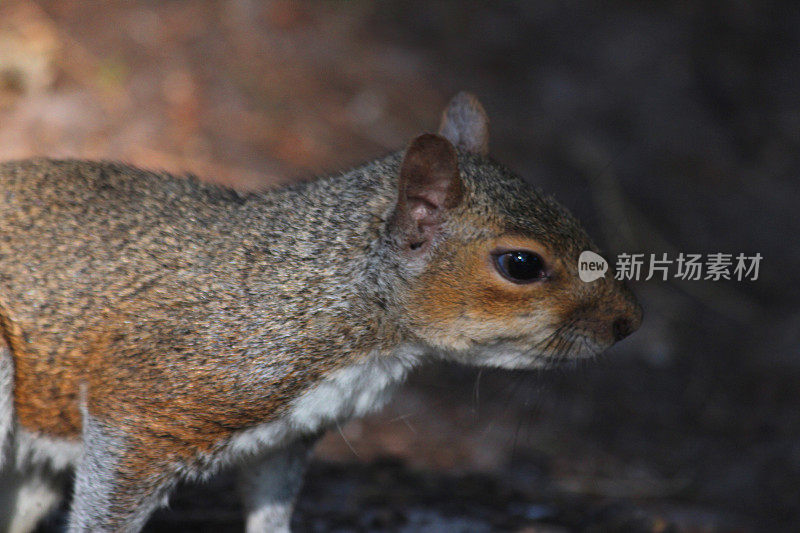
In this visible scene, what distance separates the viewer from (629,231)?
6641 millimetres

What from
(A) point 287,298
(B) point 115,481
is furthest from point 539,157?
(B) point 115,481

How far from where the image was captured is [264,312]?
2.86 meters

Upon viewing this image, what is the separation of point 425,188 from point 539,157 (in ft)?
14.4

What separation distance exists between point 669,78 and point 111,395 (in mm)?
6543

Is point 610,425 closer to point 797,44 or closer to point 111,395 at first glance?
point 111,395

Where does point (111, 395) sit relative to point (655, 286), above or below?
below

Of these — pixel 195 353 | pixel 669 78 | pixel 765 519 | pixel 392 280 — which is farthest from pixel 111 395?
pixel 669 78

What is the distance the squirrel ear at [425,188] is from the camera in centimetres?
271

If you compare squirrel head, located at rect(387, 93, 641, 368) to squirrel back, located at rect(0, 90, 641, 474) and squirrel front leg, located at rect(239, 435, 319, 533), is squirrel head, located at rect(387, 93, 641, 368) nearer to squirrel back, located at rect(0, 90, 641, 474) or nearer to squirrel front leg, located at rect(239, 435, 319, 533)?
squirrel back, located at rect(0, 90, 641, 474)

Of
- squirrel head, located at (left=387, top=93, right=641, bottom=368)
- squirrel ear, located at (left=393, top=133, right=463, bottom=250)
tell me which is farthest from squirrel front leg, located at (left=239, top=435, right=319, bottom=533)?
squirrel ear, located at (left=393, top=133, right=463, bottom=250)

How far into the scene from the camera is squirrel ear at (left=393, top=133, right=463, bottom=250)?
2.71m

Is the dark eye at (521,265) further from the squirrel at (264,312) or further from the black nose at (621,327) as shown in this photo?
the black nose at (621,327)

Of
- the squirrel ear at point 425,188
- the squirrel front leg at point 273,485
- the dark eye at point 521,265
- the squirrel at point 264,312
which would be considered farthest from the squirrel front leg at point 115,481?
the dark eye at point 521,265

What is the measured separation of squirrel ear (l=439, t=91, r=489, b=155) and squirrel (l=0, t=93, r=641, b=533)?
0.22 metres
